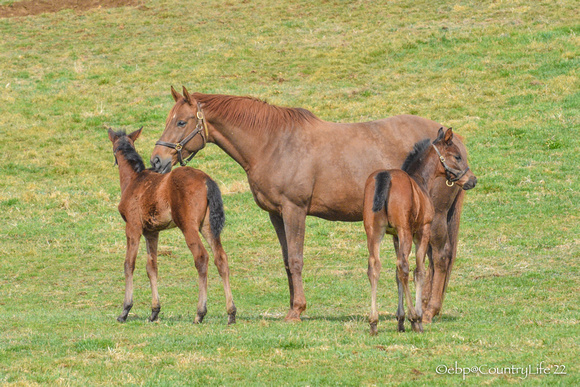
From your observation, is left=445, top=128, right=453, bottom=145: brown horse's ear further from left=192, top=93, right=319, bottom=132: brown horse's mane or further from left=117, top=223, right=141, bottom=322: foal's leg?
left=117, top=223, right=141, bottom=322: foal's leg

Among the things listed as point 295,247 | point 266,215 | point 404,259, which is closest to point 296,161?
point 295,247

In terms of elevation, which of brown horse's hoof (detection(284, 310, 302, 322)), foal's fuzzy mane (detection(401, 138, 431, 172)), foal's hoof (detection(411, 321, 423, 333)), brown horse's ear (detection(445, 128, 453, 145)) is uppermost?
brown horse's ear (detection(445, 128, 453, 145))

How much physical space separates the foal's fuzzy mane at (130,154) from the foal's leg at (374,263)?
4.02 metres

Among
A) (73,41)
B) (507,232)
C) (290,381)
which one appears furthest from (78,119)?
(290,381)

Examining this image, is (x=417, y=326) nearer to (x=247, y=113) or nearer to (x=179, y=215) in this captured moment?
(x=179, y=215)

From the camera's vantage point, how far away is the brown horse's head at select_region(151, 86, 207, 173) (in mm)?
11227

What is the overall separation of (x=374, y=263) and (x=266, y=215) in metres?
10.5

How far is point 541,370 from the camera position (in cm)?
730

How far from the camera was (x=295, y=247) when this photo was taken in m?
11.0

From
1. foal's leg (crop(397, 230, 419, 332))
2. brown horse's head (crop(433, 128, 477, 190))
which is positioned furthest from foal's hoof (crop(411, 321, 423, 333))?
brown horse's head (crop(433, 128, 477, 190))

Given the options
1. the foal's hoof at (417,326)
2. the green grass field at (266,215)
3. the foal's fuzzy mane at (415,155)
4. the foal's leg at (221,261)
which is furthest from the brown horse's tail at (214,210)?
the foal's hoof at (417,326)

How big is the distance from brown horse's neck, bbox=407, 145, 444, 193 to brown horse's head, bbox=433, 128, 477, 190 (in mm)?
80

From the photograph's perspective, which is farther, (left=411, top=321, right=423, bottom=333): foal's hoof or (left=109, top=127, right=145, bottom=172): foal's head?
(left=109, top=127, right=145, bottom=172): foal's head

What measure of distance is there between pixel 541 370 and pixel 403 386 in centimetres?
141
